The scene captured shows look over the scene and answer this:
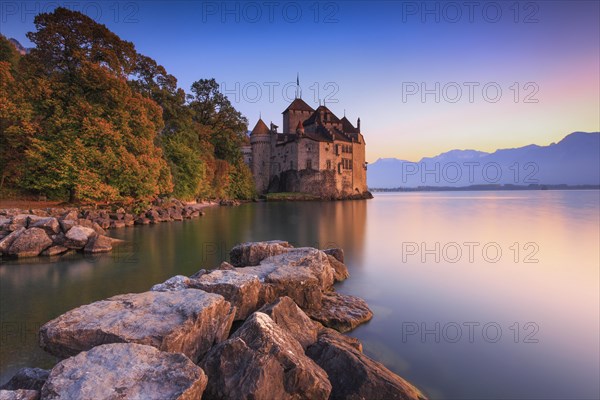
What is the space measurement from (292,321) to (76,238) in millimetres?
12714

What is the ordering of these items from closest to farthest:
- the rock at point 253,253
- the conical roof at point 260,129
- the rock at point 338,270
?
1. the rock at point 338,270
2. the rock at point 253,253
3. the conical roof at point 260,129

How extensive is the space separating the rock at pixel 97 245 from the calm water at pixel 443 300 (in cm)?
59

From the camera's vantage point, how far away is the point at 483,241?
65.7ft

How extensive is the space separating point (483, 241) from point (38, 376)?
21.6m

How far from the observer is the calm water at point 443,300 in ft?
18.7

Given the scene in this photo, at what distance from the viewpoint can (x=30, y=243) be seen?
518 inches

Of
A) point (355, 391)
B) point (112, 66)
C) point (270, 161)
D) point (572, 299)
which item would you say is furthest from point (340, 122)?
point (355, 391)

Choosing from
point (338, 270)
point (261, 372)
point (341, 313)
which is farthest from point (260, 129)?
point (261, 372)

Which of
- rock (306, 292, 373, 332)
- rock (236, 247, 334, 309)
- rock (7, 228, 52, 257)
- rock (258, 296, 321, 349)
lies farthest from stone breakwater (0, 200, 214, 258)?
rock (258, 296, 321, 349)

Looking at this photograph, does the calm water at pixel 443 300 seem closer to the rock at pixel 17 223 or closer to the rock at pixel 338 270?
the rock at pixel 338 270

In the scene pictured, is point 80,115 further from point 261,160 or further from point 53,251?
point 261,160

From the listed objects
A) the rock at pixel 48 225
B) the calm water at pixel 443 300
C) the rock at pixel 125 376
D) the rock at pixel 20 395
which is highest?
the rock at pixel 48 225

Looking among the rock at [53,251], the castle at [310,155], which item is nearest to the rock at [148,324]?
the rock at [53,251]

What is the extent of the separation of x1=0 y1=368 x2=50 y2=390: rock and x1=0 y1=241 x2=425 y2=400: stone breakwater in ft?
0.04
